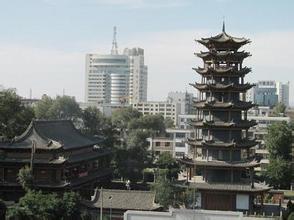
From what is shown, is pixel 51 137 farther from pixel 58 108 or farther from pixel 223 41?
pixel 58 108

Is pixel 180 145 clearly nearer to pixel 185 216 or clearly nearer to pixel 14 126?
pixel 14 126

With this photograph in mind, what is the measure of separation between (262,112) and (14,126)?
90621 mm

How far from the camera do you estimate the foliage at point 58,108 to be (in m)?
104

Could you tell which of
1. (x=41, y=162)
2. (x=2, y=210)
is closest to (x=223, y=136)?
(x=41, y=162)

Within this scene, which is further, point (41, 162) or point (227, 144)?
point (41, 162)

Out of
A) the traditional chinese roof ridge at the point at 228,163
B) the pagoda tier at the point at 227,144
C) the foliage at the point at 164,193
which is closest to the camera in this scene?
the foliage at the point at 164,193

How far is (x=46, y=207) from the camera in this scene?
145 ft

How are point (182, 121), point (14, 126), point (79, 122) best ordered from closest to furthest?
point (14, 126), point (79, 122), point (182, 121)

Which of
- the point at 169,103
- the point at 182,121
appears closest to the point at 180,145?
the point at 182,121

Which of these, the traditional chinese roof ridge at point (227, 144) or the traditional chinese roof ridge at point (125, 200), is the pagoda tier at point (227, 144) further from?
the traditional chinese roof ridge at point (125, 200)

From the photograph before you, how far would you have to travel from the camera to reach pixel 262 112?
147000 millimetres

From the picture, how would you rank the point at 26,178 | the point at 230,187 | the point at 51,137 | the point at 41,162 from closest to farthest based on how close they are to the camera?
1. the point at 230,187
2. the point at 26,178
3. the point at 41,162
4. the point at 51,137

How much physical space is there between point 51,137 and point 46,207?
48.9 feet

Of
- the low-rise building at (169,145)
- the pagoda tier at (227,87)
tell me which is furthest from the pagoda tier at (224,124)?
the low-rise building at (169,145)
